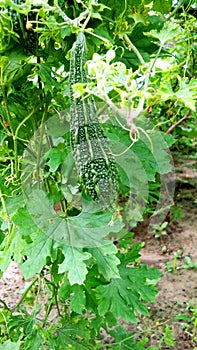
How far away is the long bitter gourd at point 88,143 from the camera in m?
1.09

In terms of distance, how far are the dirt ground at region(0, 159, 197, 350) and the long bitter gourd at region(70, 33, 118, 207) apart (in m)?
1.70

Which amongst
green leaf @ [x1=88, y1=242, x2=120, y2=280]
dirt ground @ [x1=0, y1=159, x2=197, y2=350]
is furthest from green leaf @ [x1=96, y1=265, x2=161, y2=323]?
dirt ground @ [x1=0, y1=159, x2=197, y2=350]

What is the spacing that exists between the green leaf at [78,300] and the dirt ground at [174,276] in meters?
1.02

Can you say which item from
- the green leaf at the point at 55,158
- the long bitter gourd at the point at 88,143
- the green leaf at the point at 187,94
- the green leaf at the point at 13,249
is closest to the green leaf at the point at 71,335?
the green leaf at the point at 13,249

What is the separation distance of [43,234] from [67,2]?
64cm

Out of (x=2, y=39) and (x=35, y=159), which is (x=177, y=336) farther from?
(x=2, y=39)

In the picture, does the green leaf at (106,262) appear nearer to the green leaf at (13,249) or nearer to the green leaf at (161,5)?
the green leaf at (13,249)

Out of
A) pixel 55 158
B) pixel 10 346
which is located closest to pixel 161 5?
pixel 55 158

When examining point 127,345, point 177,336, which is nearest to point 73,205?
point 127,345

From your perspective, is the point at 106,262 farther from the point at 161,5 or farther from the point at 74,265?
the point at 161,5

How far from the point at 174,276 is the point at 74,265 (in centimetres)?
214

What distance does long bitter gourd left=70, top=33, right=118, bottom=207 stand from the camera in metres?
1.09

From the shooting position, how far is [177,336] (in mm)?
2855

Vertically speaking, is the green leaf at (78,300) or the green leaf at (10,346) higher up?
the green leaf at (78,300)
